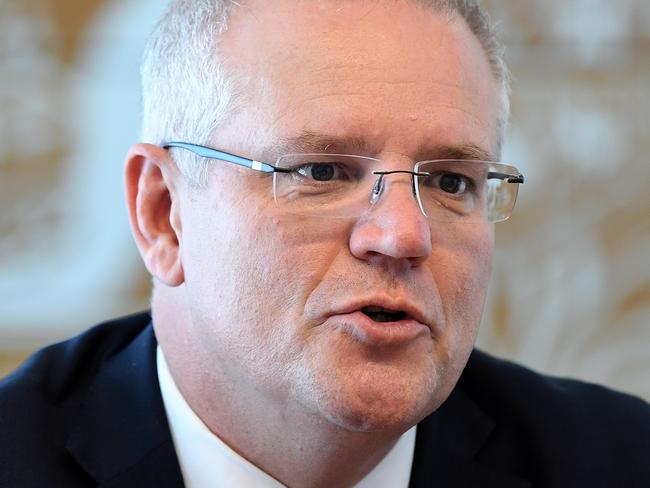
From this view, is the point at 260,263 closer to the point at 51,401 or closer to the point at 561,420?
the point at 51,401

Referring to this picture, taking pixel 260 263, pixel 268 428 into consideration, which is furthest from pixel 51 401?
pixel 260 263

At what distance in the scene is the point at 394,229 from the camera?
1.62 metres

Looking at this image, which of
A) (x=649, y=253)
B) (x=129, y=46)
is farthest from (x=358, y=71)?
(x=649, y=253)

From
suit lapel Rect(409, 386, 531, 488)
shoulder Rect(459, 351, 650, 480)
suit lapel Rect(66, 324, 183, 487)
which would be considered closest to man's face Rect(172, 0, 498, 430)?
suit lapel Rect(66, 324, 183, 487)

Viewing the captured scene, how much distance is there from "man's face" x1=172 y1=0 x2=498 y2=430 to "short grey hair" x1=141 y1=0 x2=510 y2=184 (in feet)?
0.12

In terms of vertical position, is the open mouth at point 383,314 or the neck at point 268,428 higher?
the open mouth at point 383,314

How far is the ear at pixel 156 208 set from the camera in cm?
191

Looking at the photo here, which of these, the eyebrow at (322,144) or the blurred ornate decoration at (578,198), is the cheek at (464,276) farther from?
the blurred ornate decoration at (578,198)

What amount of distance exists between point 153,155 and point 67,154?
4.52 feet

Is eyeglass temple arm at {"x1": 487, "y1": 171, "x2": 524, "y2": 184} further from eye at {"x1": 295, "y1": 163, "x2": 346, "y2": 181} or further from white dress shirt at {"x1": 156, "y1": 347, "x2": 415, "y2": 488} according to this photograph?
white dress shirt at {"x1": 156, "y1": 347, "x2": 415, "y2": 488}

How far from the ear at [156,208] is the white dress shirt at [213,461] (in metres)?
0.28

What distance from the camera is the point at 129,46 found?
3205 millimetres

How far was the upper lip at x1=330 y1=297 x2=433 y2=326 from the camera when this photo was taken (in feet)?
5.32

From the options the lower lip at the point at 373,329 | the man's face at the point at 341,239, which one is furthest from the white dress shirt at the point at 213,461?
the lower lip at the point at 373,329
